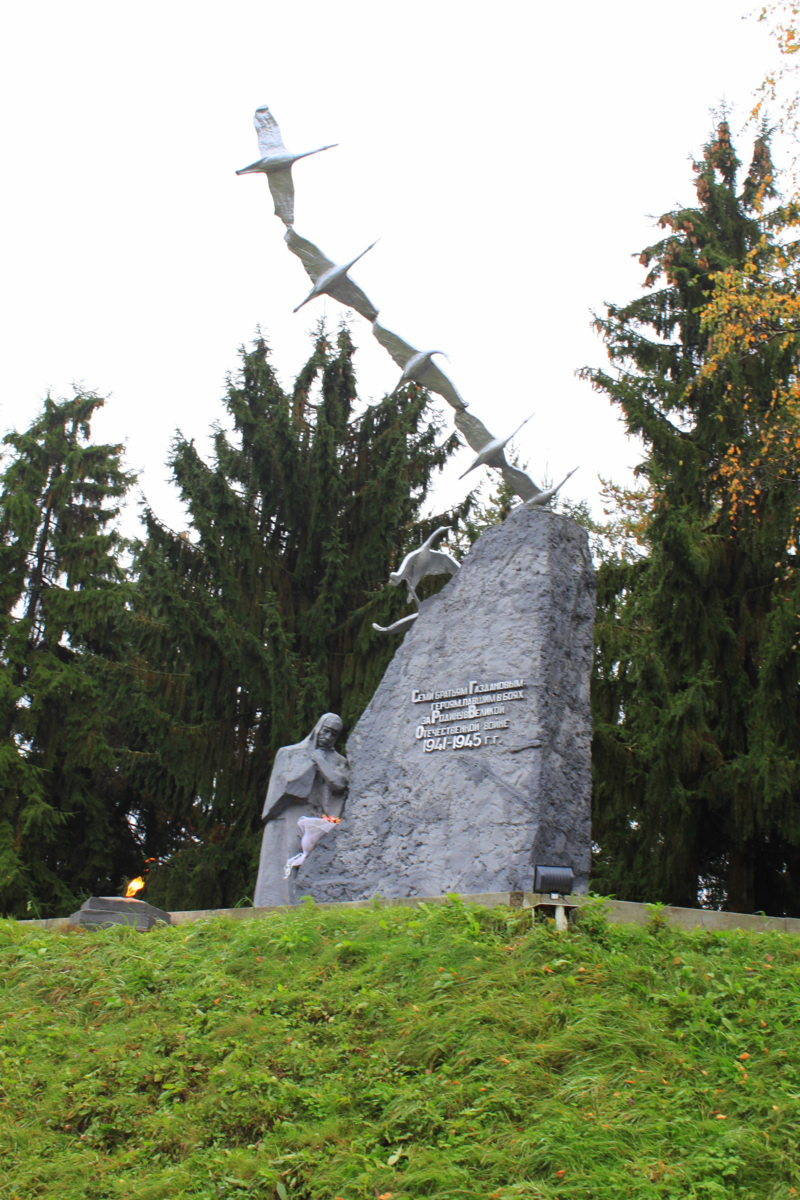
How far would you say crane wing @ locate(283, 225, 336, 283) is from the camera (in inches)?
327

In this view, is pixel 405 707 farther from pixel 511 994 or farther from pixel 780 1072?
pixel 780 1072

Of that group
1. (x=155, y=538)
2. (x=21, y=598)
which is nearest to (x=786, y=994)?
(x=155, y=538)

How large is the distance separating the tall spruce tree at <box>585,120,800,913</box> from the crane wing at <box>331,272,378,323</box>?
3.02 metres

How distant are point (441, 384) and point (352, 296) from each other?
104cm

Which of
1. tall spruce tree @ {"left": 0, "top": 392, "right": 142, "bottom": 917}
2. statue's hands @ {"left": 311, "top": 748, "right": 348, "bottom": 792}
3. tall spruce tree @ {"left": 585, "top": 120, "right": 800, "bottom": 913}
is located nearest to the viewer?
statue's hands @ {"left": 311, "top": 748, "right": 348, "bottom": 792}

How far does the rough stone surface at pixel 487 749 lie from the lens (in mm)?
6371

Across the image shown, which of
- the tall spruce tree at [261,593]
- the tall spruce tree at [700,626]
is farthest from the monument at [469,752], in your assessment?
the tall spruce tree at [261,593]

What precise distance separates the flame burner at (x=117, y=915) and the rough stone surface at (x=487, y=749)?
3.36ft

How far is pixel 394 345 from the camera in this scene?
823 centimetres

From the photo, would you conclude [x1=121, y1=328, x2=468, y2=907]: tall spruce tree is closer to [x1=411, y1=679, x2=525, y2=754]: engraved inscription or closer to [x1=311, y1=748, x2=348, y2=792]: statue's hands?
[x1=311, y1=748, x2=348, y2=792]: statue's hands

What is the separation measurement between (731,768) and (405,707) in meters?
4.13

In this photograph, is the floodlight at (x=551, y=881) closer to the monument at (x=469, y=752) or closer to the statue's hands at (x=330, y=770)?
the monument at (x=469, y=752)

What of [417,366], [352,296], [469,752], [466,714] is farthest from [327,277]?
[469,752]

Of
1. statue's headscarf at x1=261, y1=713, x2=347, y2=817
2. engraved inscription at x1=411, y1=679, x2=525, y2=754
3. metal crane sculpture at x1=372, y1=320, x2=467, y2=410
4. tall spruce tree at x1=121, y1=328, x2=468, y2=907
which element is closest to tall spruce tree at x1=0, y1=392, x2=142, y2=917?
tall spruce tree at x1=121, y1=328, x2=468, y2=907
